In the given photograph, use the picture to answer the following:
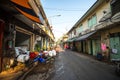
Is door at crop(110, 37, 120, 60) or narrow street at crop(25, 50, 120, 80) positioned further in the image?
door at crop(110, 37, 120, 60)

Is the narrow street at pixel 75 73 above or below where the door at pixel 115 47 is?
below

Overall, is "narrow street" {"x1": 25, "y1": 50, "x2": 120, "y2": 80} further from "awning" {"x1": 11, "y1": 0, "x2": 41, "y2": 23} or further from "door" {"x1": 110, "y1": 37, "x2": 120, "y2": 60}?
"awning" {"x1": 11, "y1": 0, "x2": 41, "y2": 23}

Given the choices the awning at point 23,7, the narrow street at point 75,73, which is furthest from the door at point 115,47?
the awning at point 23,7

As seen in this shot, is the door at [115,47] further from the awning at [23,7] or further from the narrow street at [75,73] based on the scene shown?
the awning at [23,7]

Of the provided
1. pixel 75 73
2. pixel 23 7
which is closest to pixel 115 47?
pixel 75 73

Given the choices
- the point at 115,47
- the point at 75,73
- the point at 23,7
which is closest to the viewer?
the point at 23,7

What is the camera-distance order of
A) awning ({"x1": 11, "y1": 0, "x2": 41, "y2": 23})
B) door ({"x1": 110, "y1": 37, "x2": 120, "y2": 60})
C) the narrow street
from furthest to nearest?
door ({"x1": 110, "y1": 37, "x2": 120, "y2": 60}) → the narrow street → awning ({"x1": 11, "y1": 0, "x2": 41, "y2": 23})

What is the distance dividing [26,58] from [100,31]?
34.2 ft

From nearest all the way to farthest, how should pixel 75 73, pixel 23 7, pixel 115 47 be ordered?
pixel 23 7, pixel 75 73, pixel 115 47

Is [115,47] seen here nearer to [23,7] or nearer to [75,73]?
[75,73]

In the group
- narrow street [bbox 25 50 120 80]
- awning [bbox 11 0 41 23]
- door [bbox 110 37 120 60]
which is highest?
awning [bbox 11 0 41 23]

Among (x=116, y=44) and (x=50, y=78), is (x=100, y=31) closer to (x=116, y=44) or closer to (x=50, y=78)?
(x=116, y=44)

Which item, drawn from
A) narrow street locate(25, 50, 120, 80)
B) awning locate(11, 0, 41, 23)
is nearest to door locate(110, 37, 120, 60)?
narrow street locate(25, 50, 120, 80)

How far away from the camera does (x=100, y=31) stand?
15352 mm
